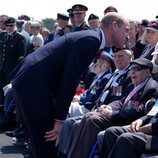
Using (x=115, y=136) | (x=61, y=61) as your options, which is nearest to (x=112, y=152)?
(x=115, y=136)

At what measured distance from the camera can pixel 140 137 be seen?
161 inches

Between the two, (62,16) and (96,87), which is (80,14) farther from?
(96,87)

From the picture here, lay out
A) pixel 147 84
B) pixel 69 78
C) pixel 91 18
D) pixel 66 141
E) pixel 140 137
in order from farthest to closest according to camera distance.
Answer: pixel 91 18 → pixel 66 141 → pixel 147 84 → pixel 140 137 → pixel 69 78

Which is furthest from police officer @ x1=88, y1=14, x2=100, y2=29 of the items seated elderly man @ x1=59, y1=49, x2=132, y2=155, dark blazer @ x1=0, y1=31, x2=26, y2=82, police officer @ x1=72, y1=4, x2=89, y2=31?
seated elderly man @ x1=59, y1=49, x2=132, y2=155

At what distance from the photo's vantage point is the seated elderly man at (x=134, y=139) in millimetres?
4035

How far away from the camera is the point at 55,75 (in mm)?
3600

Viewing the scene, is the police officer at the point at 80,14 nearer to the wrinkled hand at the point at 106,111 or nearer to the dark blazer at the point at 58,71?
the wrinkled hand at the point at 106,111

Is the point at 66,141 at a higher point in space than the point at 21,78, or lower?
lower

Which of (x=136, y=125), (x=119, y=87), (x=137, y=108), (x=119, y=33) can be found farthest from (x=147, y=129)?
(x=119, y=87)

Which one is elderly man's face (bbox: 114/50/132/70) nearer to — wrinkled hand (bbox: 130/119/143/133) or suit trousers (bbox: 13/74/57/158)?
wrinkled hand (bbox: 130/119/143/133)

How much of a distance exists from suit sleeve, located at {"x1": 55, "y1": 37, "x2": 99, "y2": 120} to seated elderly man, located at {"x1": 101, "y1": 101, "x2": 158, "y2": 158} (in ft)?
2.56

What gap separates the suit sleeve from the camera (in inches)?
138

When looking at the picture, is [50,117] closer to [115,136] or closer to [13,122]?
[115,136]

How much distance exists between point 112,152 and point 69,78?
99cm
